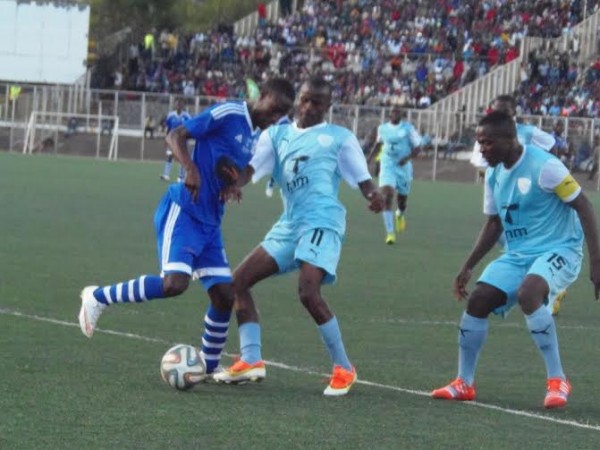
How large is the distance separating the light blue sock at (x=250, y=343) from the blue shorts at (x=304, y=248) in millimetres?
401

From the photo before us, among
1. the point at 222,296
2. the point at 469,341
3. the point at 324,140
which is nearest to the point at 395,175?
the point at 324,140

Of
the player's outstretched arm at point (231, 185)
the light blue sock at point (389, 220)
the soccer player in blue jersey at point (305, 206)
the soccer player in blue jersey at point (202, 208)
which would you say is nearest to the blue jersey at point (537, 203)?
the soccer player in blue jersey at point (305, 206)

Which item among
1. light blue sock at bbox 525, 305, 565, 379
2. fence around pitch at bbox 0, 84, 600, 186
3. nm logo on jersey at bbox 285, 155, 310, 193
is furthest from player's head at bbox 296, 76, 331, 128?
fence around pitch at bbox 0, 84, 600, 186

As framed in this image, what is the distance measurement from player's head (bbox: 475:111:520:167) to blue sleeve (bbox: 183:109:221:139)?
1.57 metres

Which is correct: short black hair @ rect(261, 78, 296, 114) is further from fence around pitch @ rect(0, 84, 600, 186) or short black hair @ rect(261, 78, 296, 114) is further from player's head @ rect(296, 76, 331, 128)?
fence around pitch @ rect(0, 84, 600, 186)

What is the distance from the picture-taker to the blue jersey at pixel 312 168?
1019 cm

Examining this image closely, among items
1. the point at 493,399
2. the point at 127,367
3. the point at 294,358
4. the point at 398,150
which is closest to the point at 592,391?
the point at 493,399

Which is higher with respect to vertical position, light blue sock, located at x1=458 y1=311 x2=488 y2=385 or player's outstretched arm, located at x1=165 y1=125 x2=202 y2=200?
player's outstretched arm, located at x1=165 y1=125 x2=202 y2=200

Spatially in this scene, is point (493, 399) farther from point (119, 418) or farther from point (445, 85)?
point (445, 85)

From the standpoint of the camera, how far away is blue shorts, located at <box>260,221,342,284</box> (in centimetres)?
1003

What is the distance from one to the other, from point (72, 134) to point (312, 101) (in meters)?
44.4

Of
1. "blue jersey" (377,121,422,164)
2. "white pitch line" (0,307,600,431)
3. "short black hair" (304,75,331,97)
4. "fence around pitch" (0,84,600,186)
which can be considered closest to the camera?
"white pitch line" (0,307,600,431)

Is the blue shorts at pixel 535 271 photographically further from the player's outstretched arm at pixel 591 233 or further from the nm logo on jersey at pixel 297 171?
the nm logo on jersey at pixel 297 171

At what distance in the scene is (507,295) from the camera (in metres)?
9.61
